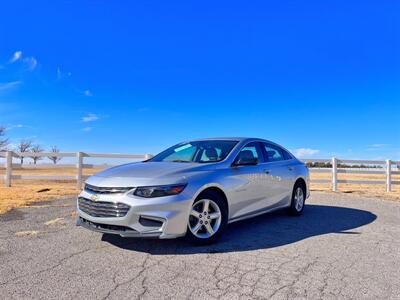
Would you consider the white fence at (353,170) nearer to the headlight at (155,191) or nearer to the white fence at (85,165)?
the white fence at (85,165)

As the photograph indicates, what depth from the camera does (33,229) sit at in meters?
5.84

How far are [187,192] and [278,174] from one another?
2.65m

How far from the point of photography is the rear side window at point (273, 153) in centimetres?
668

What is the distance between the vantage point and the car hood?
14.7 feet

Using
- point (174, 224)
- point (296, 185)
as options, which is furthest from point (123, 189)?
point (296, 185)

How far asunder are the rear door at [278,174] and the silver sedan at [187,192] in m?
0.03

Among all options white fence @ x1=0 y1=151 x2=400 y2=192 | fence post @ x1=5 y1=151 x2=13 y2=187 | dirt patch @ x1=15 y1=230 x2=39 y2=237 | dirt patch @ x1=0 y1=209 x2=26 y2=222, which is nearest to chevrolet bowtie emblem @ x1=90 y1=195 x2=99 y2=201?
dirt patch @ x1=15 y1=230 x2=39 y2=237

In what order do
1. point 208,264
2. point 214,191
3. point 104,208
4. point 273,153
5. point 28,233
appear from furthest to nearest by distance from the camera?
point 273,153
point 28,233
point 214,191
point 104,208
point 208,264

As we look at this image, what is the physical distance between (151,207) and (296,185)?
4.06 meters

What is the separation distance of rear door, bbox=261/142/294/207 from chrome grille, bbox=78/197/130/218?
2.85 metres

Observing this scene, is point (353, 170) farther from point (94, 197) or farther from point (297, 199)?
point (94, 197)

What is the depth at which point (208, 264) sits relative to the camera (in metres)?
4.07

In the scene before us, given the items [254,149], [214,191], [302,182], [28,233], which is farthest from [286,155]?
[28,233]

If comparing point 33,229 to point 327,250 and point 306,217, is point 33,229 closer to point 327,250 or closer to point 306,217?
point 327,250
